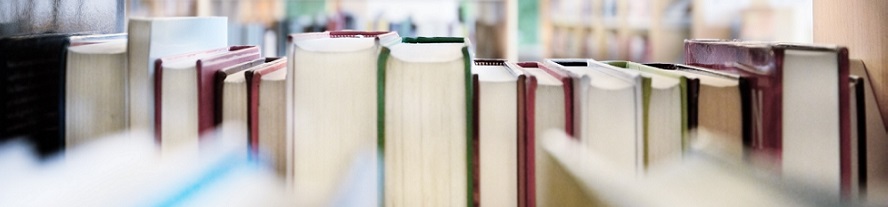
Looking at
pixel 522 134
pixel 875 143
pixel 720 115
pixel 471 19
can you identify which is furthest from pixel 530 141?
pixel 471 19

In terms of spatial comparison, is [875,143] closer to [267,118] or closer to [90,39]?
[267,118]

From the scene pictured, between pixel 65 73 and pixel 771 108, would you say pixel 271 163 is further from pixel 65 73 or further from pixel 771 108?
pixel 771 108

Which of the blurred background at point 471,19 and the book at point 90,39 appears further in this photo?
the blurred background at point 471,19

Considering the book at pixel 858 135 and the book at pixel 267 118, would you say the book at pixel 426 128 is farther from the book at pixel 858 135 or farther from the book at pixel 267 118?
the book at pixel 858 135

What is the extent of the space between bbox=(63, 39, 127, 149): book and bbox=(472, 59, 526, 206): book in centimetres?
24

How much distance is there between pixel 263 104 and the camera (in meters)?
0.46

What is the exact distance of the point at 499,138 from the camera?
440 millimetres

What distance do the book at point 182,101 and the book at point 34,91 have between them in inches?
3.0

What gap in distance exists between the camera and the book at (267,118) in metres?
0.46

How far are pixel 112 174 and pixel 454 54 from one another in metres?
0.22

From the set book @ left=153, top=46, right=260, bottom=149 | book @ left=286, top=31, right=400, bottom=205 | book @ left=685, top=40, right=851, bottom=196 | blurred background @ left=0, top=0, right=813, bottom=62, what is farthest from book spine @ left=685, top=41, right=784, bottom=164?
blurred background @ left=0, top=0, right=813, bottom=62

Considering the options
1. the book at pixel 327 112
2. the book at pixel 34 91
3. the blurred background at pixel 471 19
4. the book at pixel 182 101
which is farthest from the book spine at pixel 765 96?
the blurred background at pixel 471 19

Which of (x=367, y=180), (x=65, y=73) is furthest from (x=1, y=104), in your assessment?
(x=367, y=180)

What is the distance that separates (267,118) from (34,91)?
→ 17cm
